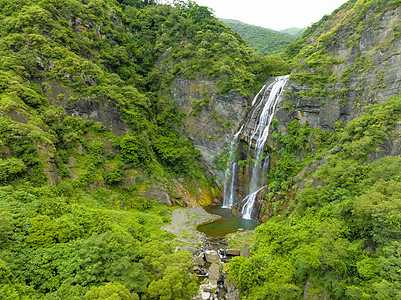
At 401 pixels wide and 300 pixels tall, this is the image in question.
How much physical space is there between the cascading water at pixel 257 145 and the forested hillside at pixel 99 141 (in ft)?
11.1

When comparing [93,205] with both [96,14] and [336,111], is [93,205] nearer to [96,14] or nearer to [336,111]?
[336,111]

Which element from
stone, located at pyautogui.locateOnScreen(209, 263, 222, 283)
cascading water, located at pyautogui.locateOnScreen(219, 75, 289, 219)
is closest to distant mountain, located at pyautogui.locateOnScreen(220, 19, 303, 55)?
cascading water, located at pyautogui.locateOnScreen(219, 75, 289, 219)

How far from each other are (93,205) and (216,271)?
46.4 feet

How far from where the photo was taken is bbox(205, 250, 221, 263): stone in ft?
55.4

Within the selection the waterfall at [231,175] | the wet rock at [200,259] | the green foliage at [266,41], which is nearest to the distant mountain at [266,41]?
the green foliage at [266,41]

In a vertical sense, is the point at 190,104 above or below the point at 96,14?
below

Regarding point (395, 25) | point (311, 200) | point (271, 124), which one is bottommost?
point (311, 200)

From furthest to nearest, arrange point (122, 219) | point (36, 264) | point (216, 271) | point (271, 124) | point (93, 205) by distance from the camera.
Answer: point (271, 124), point (93, 205), point (122, 219), point (216, 271), point (36, 264)

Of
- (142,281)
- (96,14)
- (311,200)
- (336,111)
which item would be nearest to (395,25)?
(336,111)

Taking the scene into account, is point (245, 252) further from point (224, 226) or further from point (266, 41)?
point (266, 41)

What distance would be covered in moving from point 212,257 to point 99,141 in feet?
68.5

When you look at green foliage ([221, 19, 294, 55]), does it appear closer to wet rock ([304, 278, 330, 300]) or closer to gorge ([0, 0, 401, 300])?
gorge ([0, 0, 401, 300])

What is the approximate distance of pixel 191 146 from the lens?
37.9m

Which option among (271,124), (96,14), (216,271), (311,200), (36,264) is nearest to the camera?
(36,264)
